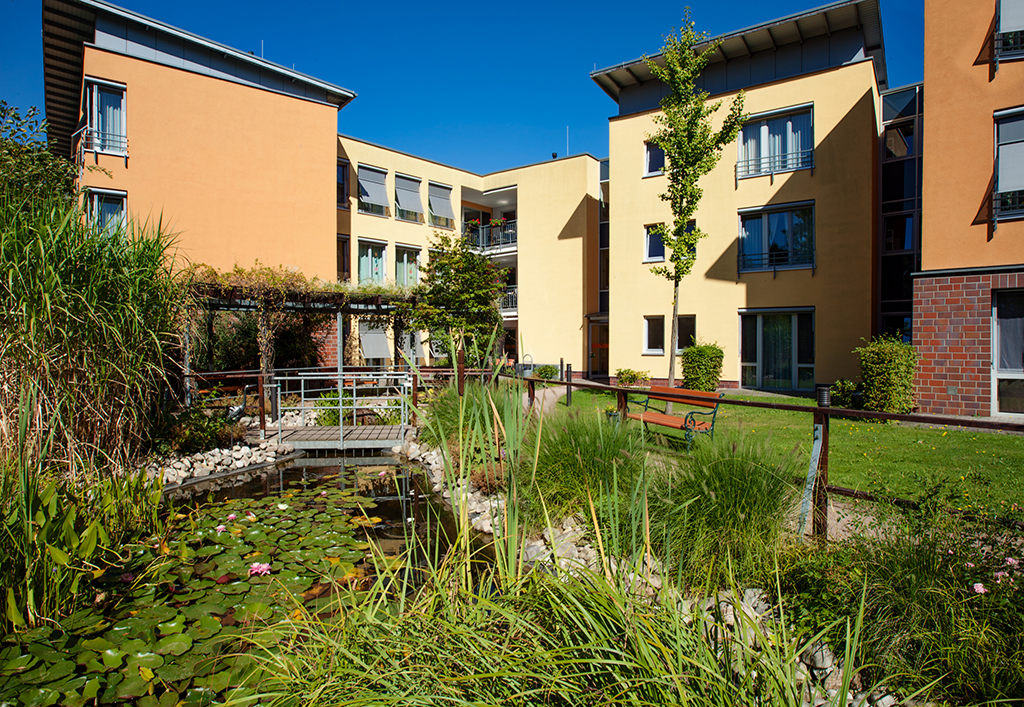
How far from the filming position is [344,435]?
9453mm

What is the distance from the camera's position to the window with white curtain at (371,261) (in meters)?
21.7

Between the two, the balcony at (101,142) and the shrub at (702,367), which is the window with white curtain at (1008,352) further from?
the balcony at (101,142)

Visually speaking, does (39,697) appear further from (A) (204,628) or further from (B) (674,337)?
(B) (674,337)

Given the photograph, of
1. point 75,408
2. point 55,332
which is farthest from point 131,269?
point 75,408

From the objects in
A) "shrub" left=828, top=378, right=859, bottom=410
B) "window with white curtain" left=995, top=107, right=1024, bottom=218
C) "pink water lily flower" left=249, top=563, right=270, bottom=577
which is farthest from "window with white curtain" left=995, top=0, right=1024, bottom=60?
"pink water lily flower" left=249, top=563, right=270, bottom=577

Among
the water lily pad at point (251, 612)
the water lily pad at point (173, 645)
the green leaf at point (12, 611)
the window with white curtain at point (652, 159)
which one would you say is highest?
the window with white curtain at point (652, 159)

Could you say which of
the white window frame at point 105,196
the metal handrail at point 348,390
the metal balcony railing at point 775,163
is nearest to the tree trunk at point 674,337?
the metal balcony railing at point 775,163

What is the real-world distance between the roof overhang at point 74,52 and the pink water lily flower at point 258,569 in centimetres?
1570

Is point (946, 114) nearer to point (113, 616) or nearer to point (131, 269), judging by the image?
point (131, 269)

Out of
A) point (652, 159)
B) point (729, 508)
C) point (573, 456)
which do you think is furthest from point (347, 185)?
point (729, 508)

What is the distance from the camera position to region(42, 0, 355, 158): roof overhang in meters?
16.0

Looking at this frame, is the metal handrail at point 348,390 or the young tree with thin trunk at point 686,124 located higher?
the young tree with thin trunk at point 686,124

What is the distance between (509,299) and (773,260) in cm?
1113

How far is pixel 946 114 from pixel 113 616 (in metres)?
14.8
